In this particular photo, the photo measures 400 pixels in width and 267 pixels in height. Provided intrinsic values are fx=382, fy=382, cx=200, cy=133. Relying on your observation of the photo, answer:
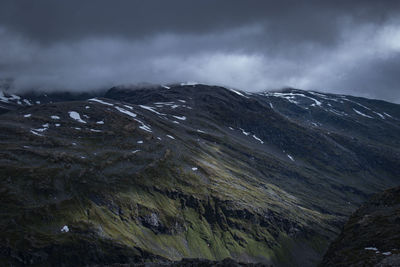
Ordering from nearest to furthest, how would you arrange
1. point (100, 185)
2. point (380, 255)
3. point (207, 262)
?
point (380, 255)
point (207, 262)
point (100, 185)

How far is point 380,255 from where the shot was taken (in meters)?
61.0

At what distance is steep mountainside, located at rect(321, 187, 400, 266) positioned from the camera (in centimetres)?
6103

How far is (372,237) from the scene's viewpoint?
7031 cm

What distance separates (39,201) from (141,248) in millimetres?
50621

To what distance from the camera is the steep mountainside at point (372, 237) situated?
61.0 m

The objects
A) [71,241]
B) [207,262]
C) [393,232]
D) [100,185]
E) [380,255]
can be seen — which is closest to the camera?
[380,255]

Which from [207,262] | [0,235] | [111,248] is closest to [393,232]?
[207,262]

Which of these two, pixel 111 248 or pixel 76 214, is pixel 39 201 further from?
pixel 111 248

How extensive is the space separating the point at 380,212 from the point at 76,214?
433ft

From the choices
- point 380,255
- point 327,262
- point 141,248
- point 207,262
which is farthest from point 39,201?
point 380,255

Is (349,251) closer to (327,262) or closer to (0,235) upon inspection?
(327,262)

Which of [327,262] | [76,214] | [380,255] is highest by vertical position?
[380,255]

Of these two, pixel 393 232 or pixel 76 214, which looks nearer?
pixel 393 232

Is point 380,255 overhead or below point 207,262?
overhead
